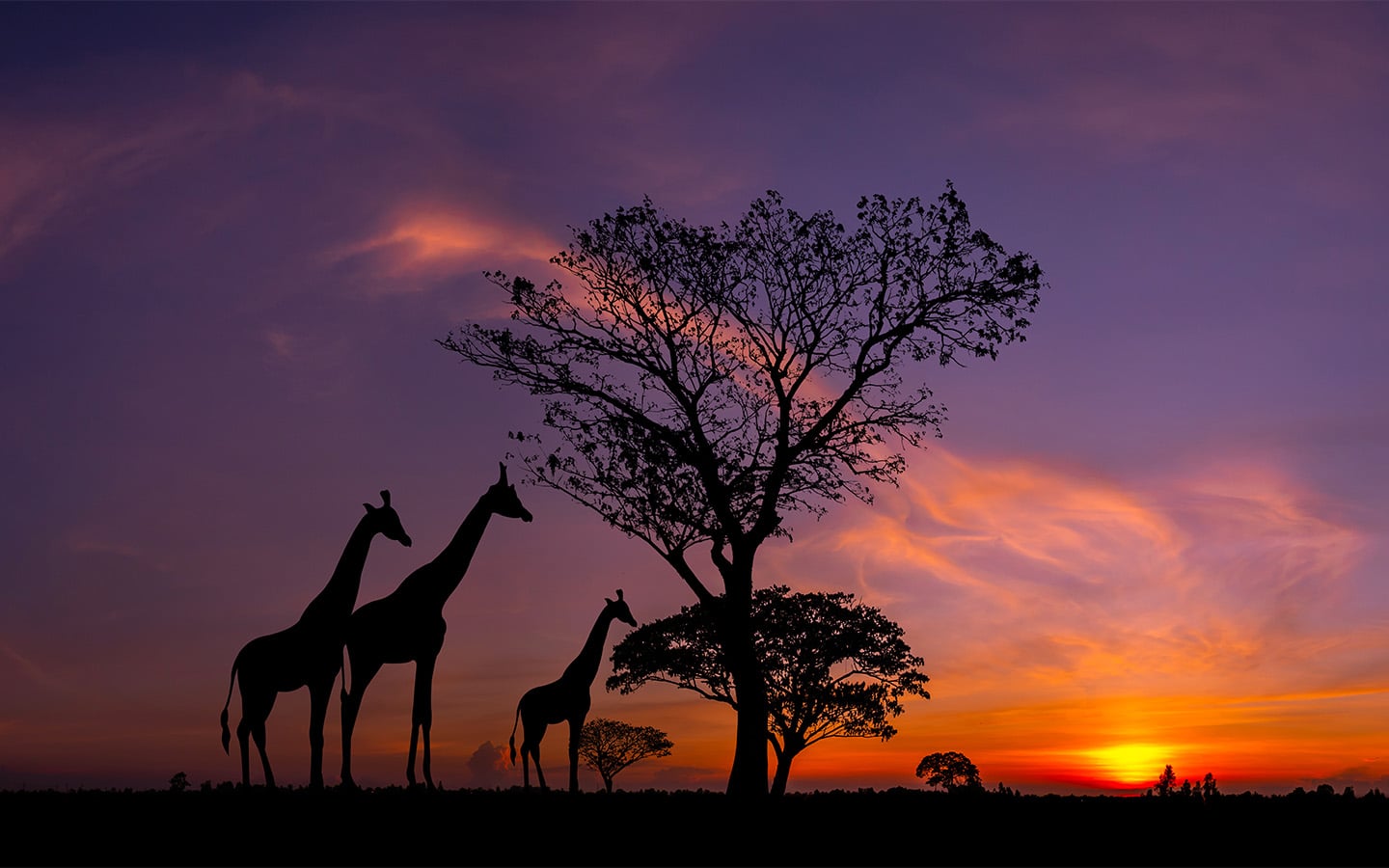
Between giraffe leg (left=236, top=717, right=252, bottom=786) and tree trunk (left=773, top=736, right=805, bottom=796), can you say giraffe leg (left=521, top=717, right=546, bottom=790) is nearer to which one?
giraffe leg (left=236, top=717, right=252, bottom=786)

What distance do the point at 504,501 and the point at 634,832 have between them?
9435 mm

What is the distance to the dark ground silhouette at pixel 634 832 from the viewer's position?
13.1m

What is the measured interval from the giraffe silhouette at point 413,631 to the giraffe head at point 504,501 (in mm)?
792

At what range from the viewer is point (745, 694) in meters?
30.2

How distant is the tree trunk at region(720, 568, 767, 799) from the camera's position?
29734 mm

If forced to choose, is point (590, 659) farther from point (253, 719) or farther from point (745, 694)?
point (253, 719)

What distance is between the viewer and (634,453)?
105 ft

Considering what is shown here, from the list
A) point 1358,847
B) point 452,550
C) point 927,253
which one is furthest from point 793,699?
point 1358,847

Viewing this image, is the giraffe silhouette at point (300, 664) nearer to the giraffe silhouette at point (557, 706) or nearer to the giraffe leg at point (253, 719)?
the giraffe leg at point (253, 719)

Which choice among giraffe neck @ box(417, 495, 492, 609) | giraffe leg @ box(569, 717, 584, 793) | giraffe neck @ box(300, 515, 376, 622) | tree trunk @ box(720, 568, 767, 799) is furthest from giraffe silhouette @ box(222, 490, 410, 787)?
tree trunk @ box(720, 568, 767, 799)

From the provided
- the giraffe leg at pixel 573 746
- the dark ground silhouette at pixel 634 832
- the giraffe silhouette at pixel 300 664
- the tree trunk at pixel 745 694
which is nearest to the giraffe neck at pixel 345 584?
the giraffe silhouette at pixel 300 664

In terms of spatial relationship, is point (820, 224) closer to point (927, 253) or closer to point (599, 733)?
point (927, 253)

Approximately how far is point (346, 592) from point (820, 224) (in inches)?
676

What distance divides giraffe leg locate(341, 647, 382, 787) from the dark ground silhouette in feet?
2.07
